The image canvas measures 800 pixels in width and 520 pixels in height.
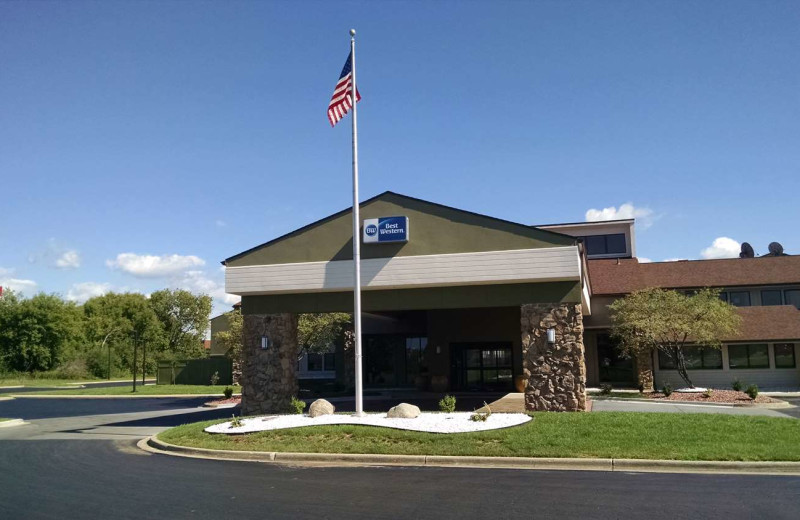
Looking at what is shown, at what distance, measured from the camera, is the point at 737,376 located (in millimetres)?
29688

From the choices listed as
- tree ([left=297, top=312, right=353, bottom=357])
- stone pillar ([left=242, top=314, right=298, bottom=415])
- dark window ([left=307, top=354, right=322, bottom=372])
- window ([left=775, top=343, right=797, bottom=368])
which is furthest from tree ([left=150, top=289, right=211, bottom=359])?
window ([left=775, top=343, right=797, bottom=368])

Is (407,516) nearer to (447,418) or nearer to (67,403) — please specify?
(447,418)

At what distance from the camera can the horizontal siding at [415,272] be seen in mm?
18359

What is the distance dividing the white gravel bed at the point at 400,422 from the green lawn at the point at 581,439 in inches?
14.0

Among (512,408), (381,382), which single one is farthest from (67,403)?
(512,408)

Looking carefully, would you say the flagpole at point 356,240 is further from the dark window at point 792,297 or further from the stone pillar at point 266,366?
the dark window at point 792,297

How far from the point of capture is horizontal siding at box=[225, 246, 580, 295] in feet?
60.2

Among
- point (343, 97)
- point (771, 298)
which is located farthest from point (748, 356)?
point (343, 97)

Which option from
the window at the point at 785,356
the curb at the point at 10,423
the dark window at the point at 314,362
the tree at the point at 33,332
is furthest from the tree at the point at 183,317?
the window at the point at 785,356

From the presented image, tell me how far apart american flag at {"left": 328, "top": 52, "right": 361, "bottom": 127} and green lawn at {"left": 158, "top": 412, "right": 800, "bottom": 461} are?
839 cm

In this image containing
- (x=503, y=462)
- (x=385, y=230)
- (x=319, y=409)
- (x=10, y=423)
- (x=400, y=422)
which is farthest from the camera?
(x=10, y=423)

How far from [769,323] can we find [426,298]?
1915 centimetres

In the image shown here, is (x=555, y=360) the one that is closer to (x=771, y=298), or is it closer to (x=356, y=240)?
(x=356, y=240)

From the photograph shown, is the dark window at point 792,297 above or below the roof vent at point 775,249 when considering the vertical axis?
below
